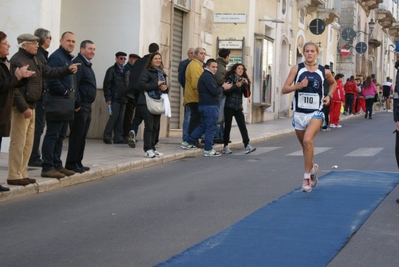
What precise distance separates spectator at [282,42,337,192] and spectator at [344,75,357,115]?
1143 inches

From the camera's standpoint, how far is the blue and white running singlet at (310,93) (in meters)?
11.8

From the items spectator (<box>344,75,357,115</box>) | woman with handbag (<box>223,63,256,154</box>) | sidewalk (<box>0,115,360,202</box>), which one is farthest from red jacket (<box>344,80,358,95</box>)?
woman with handbag (<box>223,63,256,154</box>)

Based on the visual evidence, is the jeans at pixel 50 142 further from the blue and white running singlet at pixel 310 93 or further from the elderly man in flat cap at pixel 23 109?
the blue and white running singlet at pixel 310 93

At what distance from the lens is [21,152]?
1149 cm

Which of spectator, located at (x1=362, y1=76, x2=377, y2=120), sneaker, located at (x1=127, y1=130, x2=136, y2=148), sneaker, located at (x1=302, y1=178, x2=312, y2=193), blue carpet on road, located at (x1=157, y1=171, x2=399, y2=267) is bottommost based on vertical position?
blue carpet on road, located at (x1=157, y1=171, x2=399, y2=267)

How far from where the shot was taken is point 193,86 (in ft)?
60.0

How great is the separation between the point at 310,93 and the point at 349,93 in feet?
98.6

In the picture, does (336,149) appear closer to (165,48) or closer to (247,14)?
(165,48)

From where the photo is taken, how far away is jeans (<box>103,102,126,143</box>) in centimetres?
1903

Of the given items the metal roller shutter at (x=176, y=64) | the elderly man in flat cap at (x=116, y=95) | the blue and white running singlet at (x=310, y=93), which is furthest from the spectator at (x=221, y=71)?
the blue and white running singlet at (x=310, y=93)

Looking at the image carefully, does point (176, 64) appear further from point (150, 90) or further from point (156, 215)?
point (156, 215)

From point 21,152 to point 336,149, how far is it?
9759 millimetres

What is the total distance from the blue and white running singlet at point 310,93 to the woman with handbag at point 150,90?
423 centimetres

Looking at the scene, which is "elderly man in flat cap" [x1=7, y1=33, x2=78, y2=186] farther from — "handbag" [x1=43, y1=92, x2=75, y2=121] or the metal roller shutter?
the metal roller shutter
